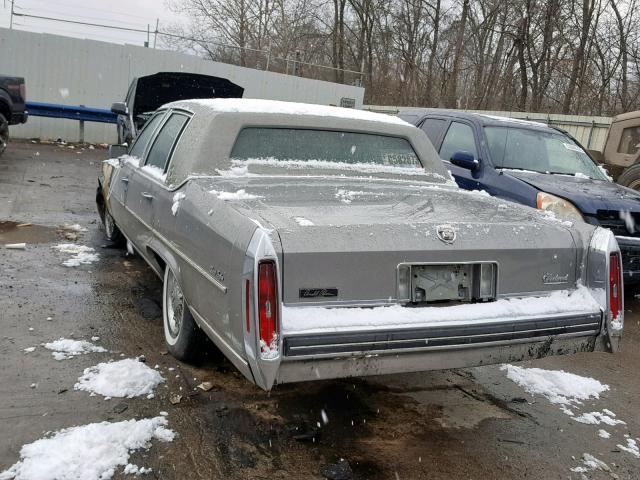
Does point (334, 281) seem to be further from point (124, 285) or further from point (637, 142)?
point (637, 142)

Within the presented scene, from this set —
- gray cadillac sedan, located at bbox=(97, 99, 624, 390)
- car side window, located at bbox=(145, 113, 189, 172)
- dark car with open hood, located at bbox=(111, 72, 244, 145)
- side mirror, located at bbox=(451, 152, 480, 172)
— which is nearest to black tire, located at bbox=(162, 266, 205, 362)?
gray cadillac sedan, located at bbox=(97, 99, 624, 390)

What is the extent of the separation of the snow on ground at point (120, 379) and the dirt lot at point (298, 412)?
2.7 inches

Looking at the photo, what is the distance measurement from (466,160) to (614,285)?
3.31 meters

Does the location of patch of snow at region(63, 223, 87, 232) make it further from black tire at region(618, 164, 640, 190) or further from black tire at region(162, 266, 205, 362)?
black tire at region(618, 164, 640, 190)

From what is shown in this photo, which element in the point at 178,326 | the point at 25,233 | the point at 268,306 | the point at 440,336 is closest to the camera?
the point at 268,306

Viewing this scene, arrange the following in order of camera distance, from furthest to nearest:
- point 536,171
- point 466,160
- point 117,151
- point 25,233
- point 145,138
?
1. point 25,233
2. point 536,171
3. point 466,160
4. point 117,151
5. point 145,138

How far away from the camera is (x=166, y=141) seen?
4.36 metres

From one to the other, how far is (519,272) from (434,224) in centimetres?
54

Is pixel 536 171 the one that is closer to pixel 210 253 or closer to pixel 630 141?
pixel 630 141

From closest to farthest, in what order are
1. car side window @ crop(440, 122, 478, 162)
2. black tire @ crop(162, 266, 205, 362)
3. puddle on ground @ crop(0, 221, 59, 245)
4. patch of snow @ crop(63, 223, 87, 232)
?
black tire @ crop(162, 266, 205, 362)
puddle on ground @ crop(0, 221, 59, 245)
car side window @ crop(440, 122, 478, 162)
patch of snow @ crop(63, 223, 87, 232)

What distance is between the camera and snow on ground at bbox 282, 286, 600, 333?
2.54 m

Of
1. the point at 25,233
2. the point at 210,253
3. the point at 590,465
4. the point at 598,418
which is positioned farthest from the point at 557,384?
the point at 25,233

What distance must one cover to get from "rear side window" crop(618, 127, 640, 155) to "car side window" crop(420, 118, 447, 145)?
3541 millimetres

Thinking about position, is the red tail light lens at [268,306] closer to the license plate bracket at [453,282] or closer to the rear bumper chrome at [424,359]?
the rear bumper chrome at [424,359]
